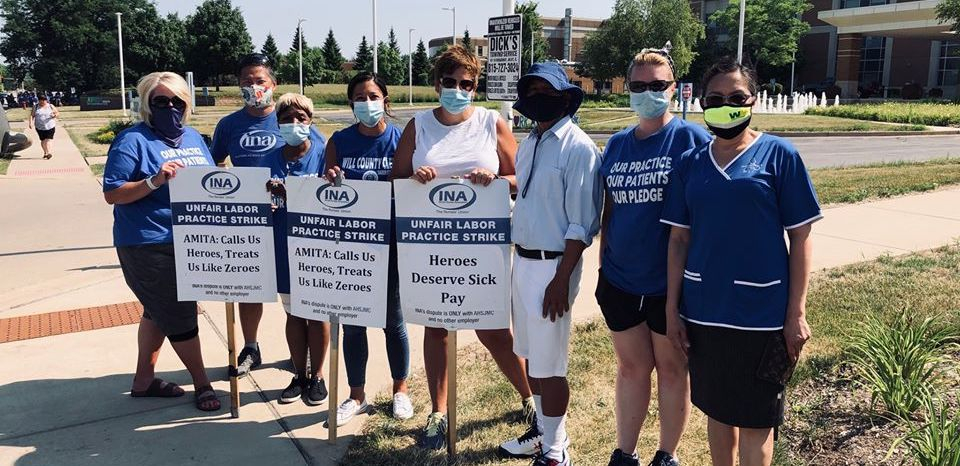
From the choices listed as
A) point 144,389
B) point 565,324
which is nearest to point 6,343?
point 144,389

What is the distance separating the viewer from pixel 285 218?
4.27m

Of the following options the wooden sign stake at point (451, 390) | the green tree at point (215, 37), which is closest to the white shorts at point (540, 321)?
the wooden sign stake at point (451, 390)

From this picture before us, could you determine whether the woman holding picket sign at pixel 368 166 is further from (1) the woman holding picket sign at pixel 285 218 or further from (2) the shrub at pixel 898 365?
(2) the shrub at pixel 898 365

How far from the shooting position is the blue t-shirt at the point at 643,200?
Answer: 2.99 meters

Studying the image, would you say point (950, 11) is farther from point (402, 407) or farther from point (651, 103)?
point (402, 407)

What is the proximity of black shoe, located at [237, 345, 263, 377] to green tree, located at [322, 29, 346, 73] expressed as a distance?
85870 mm

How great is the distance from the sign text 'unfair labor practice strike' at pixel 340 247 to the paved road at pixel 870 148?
13.9 metres

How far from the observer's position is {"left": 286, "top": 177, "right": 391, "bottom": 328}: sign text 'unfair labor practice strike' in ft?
12.1

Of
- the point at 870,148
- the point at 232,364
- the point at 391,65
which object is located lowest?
the point at 232,364

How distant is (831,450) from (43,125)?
847 inches

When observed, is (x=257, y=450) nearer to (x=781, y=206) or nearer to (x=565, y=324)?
(x=565, y=324)

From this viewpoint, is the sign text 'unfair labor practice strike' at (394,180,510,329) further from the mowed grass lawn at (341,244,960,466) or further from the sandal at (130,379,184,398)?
the sandal at (130,379,184,398)

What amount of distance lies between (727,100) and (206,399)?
340 centimetres

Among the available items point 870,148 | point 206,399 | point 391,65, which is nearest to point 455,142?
point 206,399
